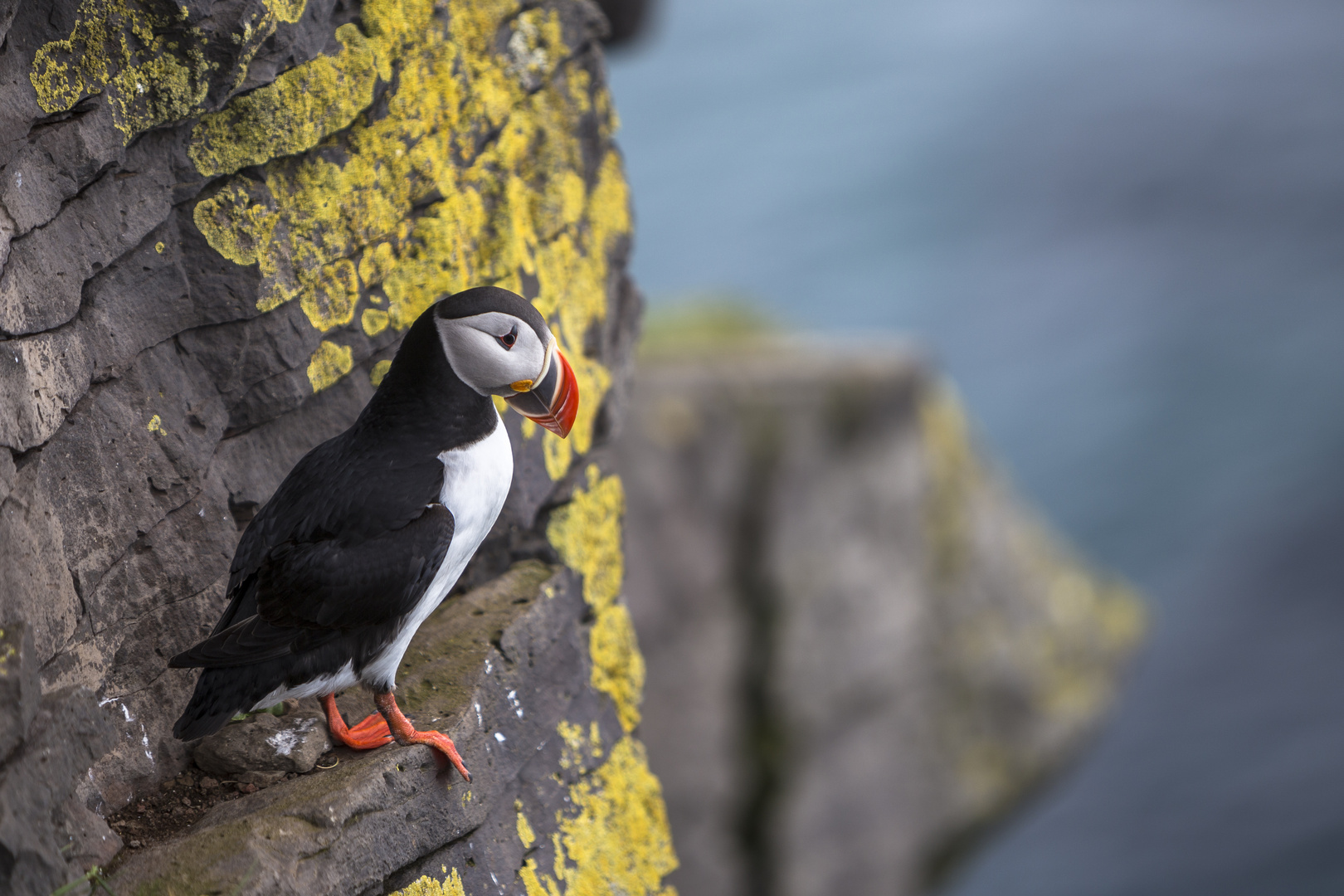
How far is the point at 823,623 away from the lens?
10.4 meters

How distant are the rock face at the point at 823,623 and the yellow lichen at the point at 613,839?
5961 mm

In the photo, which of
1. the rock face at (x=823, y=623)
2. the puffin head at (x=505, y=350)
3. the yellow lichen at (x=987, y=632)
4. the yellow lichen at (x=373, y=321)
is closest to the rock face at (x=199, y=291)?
the yellow lichen at (x=373, y=321)

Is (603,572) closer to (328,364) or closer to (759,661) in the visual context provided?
(328,364)

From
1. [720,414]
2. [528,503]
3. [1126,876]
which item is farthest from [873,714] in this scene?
[528,503]

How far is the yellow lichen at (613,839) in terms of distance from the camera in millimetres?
3148

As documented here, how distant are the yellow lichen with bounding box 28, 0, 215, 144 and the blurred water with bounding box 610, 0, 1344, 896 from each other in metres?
7.92

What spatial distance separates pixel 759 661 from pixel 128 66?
847cm

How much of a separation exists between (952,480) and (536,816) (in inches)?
343

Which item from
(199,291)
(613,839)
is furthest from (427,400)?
(613,839)

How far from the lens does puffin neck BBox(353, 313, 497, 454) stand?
2635 mm

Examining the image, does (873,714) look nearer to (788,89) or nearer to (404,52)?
(404,52)

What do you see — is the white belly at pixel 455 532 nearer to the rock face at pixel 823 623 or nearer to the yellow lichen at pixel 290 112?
the yellow lichen at pixel 290 112

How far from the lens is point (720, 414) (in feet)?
33.3

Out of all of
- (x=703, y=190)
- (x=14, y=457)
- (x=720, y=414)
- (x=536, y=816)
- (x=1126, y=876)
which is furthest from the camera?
(x=703, y=190)
